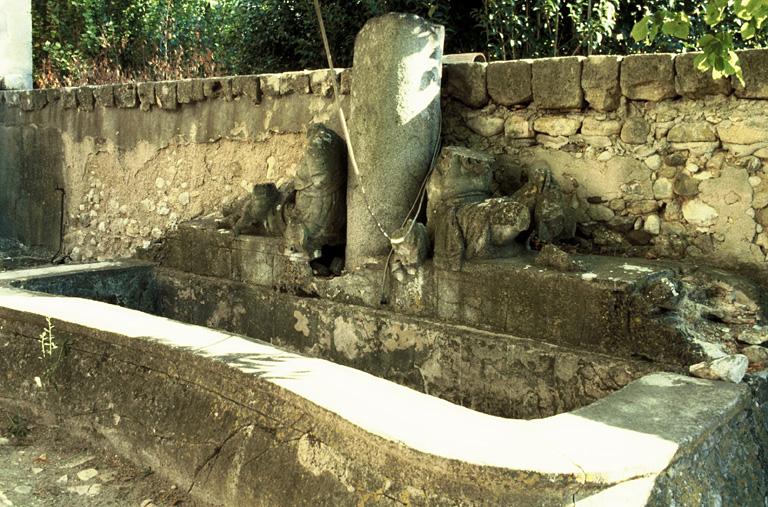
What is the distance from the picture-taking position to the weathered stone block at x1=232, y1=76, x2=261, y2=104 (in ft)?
18.1

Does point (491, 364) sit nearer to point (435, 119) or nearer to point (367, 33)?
point (435, 119)

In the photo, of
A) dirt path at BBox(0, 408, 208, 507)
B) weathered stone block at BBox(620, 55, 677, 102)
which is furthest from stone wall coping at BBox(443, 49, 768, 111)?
dirt path at BBox(0, 408, 208, 507)

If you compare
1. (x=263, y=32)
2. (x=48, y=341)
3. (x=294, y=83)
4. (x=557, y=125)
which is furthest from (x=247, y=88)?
(x=263, y=32)

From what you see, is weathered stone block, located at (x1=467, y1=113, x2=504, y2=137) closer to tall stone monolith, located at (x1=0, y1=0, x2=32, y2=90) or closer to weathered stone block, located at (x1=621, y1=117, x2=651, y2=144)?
weathered stone block, located at (x1=621, y1=117, x2=651, y2=144)

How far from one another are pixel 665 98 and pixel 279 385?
2.33 meters

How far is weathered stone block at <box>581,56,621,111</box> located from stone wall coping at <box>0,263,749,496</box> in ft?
5.12

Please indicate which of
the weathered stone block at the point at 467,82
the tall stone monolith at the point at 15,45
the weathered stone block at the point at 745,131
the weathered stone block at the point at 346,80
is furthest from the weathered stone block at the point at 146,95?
the weathered stone block at the point at 745,131

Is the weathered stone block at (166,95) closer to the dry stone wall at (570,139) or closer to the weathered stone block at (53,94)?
the dry stone wall at (570,139)

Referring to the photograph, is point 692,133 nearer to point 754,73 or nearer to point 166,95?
point 754,73

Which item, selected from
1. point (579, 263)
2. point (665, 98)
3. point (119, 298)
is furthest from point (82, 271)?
point (665, 98)

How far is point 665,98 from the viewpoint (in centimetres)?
383

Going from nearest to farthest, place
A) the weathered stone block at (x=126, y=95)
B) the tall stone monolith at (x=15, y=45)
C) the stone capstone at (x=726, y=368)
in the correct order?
the stone capstone at (x=726, y=368) < the weathered stone block at (x=126, y=95) < the tall stone monolith at (x=15, y=45)

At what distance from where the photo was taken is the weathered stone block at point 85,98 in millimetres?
6914

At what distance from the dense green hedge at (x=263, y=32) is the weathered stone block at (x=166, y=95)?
2.27 meters
